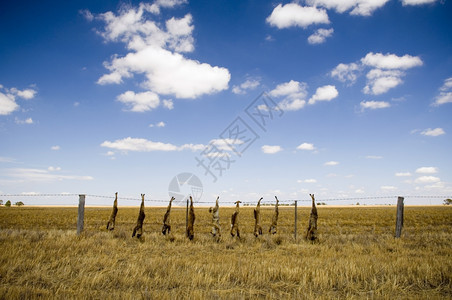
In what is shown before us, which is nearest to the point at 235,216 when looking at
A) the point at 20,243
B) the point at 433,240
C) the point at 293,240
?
the point at 293,240

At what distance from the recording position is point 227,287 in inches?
216

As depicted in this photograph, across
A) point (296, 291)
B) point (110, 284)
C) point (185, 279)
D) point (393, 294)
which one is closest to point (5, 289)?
point (110, 284)

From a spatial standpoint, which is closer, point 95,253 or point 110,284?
point 110,284

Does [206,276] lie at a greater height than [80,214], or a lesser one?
lesser

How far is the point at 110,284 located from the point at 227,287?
2367 mm

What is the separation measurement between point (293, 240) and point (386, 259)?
429cm

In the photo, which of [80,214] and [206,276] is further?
[80,214]

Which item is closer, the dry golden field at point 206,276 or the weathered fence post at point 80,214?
the dry golden field at point 206,276

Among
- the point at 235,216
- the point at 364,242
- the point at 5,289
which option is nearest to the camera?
the point at 5,289

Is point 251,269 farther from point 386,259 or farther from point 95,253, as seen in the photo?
point 95,253

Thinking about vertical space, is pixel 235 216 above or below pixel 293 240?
above

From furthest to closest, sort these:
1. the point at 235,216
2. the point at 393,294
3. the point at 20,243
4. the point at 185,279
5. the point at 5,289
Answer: the point at 235,216, the point at 20,243, the point at 185,279, the point at 393,294, the point at 5,289

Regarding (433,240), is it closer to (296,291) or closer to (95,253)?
(296,291)

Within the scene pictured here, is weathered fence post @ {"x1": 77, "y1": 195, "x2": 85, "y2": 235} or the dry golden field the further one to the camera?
weathered fence post @ {"x1": 77, "y1": 195, "x2": 85, "y2": 235}
